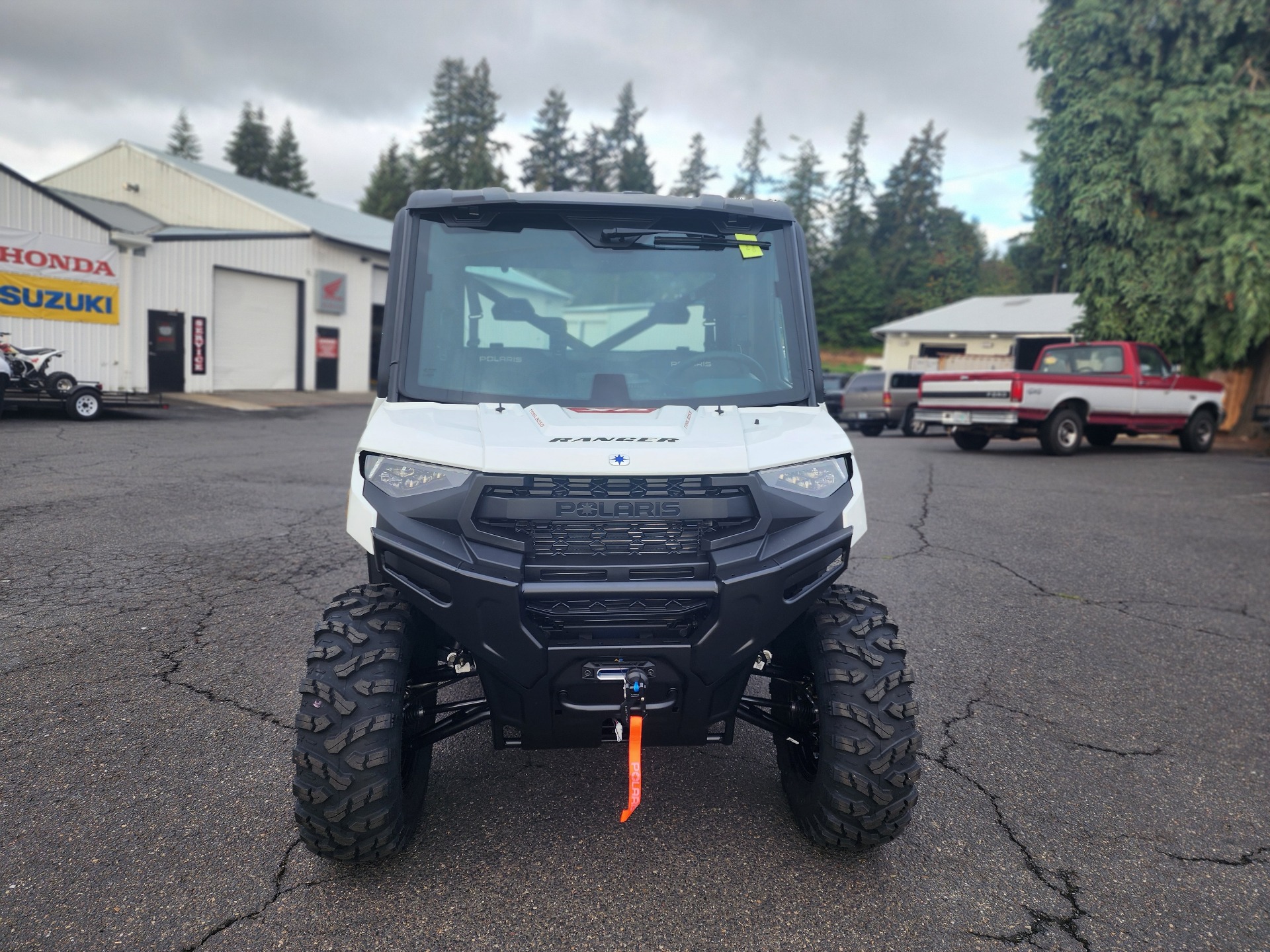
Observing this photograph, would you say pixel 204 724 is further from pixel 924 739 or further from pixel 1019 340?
pixel 1019 340

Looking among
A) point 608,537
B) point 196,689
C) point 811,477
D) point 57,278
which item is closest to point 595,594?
point 608,537

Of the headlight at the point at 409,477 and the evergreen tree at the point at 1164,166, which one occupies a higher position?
the evergreen tree at the point at 1164,166

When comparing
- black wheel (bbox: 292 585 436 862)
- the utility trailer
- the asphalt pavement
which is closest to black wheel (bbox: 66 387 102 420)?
the utility trailer

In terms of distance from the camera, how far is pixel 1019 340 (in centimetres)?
3622

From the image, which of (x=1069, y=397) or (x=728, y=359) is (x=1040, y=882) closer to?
(x=728, y=359)

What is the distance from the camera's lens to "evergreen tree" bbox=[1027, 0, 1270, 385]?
17594 mm

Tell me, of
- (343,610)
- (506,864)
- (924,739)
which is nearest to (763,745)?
(924,739)

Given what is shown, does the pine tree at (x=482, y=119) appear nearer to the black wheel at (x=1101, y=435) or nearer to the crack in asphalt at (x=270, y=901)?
the black wheel at (x=1101, y=435)

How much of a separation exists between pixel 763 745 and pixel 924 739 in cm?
76

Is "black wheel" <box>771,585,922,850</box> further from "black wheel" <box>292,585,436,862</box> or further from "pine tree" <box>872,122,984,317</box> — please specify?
"pine tree" <box>872,122,984,317</box>

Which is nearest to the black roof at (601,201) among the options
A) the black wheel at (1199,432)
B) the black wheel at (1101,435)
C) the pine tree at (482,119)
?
the black wheel at (1101,435)

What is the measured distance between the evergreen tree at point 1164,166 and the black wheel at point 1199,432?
2.76m

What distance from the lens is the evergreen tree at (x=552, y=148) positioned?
230ft

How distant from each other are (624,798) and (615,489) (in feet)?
4.53
